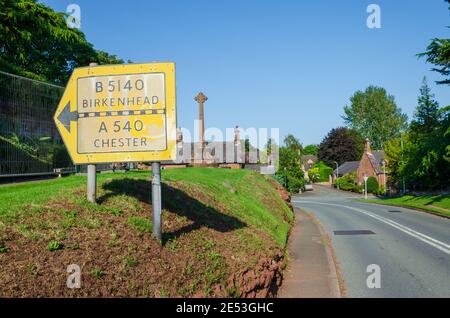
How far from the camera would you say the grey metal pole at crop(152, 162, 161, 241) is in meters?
6.88

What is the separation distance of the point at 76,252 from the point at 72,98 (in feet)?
9.30

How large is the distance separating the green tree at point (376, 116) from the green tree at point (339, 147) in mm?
9521

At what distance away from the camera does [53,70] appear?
104 feet

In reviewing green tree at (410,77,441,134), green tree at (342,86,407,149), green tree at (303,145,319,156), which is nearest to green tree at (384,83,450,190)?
green tree at (410,77,441,134)

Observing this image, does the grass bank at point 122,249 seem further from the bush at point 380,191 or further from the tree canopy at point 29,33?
the bush at point 380,191

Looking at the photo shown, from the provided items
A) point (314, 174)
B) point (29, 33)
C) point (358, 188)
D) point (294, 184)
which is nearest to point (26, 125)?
point (29, 33)

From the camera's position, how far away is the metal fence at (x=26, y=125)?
9234 millimetres

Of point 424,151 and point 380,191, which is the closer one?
point 424,151

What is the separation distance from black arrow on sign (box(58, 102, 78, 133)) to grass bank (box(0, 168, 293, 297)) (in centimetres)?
141

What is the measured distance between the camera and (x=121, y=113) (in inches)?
274

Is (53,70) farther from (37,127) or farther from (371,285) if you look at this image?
(371,285)

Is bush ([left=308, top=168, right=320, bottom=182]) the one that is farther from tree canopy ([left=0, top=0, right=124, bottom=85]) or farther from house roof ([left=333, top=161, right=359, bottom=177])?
tree canopy ([left=0, top=0, right=124, bottom=85])

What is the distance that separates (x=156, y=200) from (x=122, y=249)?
1.01m

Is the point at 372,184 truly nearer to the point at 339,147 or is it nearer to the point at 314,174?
the point at 339,147
